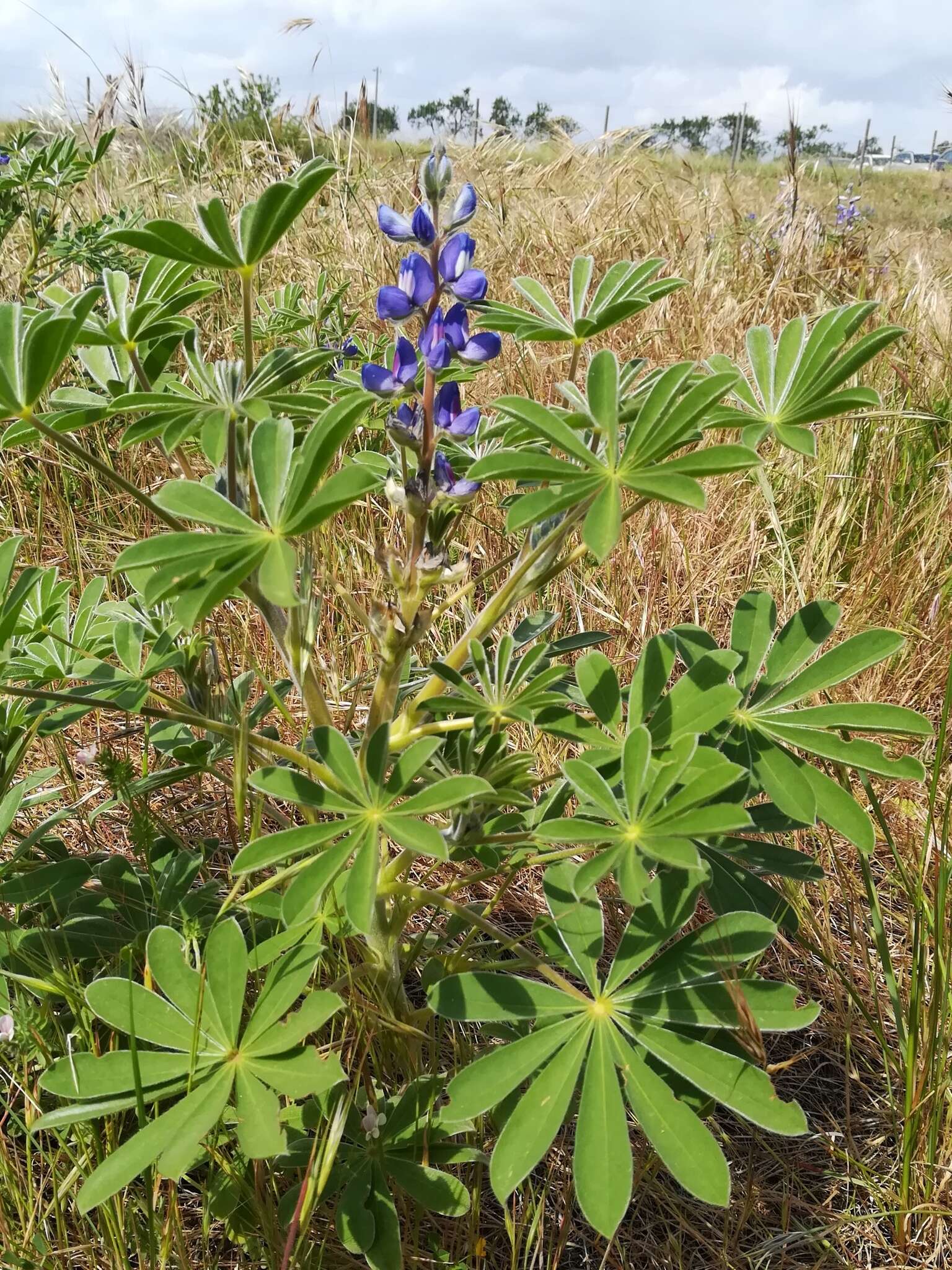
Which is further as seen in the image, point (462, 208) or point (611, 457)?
point (462, 208)

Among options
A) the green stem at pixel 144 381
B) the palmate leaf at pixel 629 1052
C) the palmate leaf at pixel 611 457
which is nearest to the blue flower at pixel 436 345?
the palmate leaf at pixel 611 457

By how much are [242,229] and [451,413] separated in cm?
28

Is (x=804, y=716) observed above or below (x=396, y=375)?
below

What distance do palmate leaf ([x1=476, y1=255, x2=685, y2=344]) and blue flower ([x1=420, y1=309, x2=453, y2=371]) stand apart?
0.09m

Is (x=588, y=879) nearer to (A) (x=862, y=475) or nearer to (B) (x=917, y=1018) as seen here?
(B) (x=917, y=1018)

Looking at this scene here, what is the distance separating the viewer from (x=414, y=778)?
102 cm

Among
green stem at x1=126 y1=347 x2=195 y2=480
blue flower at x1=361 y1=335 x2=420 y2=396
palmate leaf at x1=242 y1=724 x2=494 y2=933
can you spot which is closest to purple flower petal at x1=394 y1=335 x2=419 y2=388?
blue flower at x1=361 y1=335 x2=420 y2=396

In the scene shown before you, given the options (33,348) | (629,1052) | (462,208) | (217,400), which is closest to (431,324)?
(462,208)

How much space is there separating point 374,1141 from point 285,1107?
111 mm

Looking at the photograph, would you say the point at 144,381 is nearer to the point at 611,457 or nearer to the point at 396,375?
the point at 396,375

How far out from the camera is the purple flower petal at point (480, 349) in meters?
0.96

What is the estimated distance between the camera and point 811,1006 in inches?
33.9

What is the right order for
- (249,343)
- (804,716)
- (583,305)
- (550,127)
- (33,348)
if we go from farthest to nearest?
(550,127) → (583,305) → (804,716) → (249,343) → (33,348)

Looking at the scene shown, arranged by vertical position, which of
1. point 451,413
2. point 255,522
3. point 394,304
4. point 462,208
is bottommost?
point 255,522
